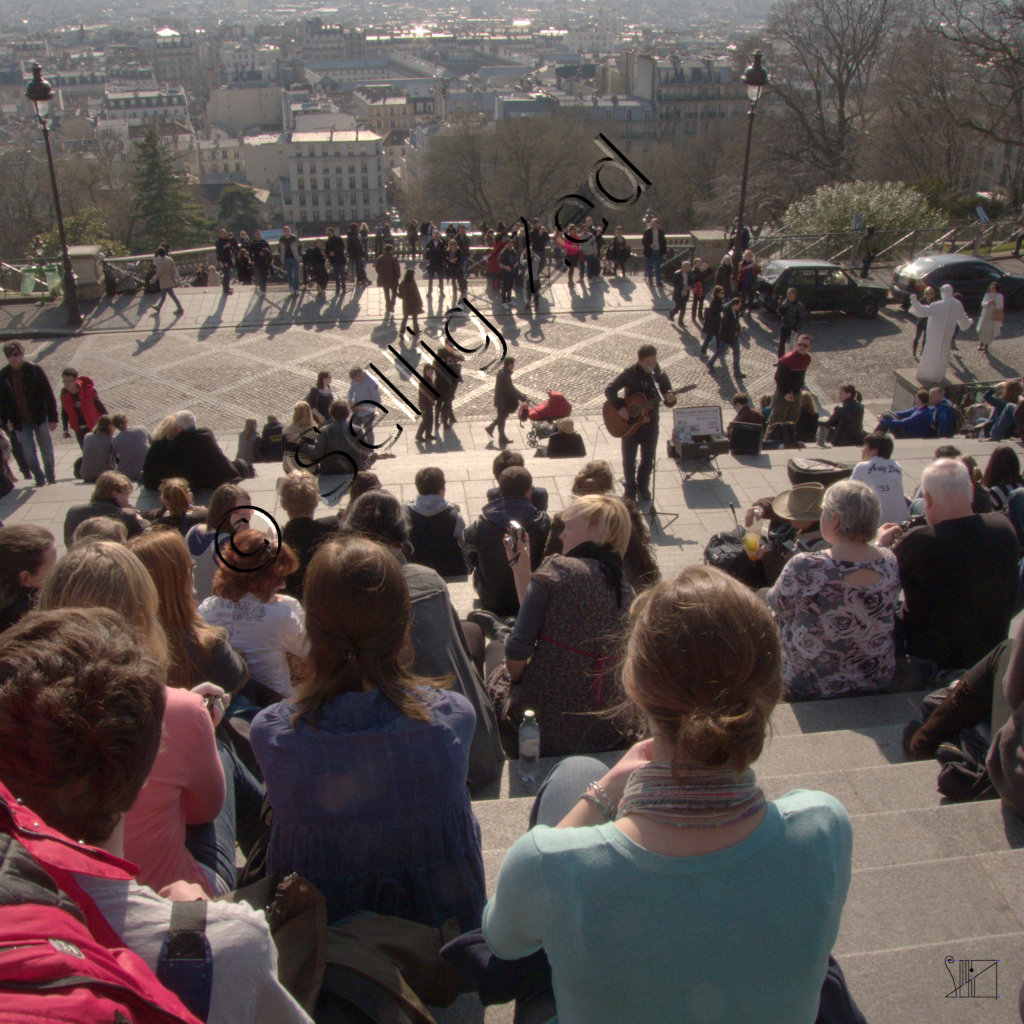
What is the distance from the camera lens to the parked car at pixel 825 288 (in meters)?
18.9

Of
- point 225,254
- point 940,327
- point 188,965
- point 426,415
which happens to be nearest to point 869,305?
point 940,327

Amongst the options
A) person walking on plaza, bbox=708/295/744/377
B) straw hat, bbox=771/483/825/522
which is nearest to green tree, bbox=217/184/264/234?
person walking on plaza, bbox=708/295/744/377

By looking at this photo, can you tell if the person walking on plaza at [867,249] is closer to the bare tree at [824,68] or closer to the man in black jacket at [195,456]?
the man in black jacket at [195,456]

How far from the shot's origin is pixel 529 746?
3857mm

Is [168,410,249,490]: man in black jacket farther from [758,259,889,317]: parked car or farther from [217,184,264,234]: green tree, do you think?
[217,184,264,234]: green tree

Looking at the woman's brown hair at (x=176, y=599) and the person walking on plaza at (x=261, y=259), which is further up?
the woman's brown hair at (x=176, y=599)

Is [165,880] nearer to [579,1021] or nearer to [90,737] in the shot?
[90,737]

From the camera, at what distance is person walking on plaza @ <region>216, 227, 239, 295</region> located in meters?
19.3

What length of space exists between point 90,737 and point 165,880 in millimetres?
1032

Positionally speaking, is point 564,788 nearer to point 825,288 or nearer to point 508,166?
point 825,288

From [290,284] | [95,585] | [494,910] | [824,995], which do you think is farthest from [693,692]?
[290,284]

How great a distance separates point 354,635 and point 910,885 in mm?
1768

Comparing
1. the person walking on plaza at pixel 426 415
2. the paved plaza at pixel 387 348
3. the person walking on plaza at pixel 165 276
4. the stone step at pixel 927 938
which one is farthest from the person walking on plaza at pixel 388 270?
the stone step at pixel 927 938

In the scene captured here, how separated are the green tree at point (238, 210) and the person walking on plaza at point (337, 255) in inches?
2596
